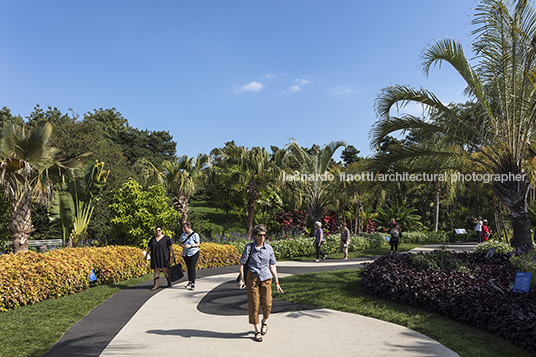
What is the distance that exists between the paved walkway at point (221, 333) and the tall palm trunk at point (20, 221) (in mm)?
4373

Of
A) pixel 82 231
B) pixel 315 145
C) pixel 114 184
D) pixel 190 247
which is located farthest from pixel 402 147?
pixel 114 184

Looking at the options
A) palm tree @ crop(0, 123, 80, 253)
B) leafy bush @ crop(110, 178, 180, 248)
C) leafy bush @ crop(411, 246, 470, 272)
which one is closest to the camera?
leafy bush @ crop(411, 246, 470, 272)

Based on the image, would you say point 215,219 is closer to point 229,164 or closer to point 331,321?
point 229,164

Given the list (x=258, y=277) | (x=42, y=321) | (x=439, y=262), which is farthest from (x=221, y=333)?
(x=439, y=262)

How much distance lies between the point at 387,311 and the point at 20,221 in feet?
33.4

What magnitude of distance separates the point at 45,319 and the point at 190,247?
3375 millimetres

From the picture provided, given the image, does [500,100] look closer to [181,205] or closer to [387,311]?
[387,311]

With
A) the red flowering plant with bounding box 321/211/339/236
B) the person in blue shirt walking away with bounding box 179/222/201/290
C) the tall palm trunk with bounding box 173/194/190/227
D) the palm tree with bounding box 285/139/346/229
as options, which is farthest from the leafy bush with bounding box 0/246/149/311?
the red flowering plant with bounding box 321/211/339/236

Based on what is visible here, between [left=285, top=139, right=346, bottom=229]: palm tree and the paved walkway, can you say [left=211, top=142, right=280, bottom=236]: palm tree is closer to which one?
[left=285, top=139, right=346, bottom=229]: palm tree

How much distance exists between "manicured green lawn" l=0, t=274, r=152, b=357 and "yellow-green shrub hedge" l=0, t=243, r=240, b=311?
26cm

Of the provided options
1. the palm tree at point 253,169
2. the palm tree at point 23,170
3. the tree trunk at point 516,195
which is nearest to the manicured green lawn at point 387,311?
the tree trunk at point 516,195

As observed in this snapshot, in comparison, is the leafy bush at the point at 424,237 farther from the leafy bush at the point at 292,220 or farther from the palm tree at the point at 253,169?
the palm tree at the point at 253,169

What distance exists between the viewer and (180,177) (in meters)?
19.4

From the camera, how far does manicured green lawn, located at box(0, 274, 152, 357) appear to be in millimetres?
4996
